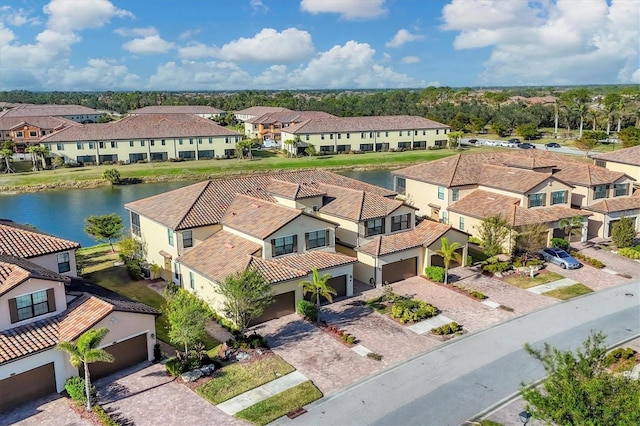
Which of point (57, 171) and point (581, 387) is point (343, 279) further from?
point (57, 171)

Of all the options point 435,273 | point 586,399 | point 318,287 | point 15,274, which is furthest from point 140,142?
point 586,399

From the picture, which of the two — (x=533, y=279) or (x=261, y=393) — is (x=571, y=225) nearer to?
(x=533, y=279)

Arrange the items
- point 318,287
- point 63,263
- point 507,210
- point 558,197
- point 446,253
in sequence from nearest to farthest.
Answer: point 318,287, point 63,263, point 446,253, point 507,210, point 558,197

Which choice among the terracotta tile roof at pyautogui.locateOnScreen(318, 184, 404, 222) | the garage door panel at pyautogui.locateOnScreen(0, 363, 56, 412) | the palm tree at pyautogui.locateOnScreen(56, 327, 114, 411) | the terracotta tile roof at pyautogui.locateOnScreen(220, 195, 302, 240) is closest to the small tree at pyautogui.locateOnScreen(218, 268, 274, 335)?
the terracotta tile roof at pyautogui.locateOnScreen(220, 195, 302, 240)

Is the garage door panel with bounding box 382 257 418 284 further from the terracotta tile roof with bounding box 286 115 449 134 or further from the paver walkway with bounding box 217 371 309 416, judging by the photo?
the terracotta tile roof with bounding box 286 115 449 134

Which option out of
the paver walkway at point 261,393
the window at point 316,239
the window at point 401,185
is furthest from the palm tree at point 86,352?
the window at point 401,185

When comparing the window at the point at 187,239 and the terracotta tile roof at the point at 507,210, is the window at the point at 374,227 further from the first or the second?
the window at the point at 187,239

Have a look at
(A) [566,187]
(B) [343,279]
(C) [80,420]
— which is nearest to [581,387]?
(C) [80,420]
